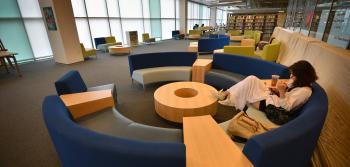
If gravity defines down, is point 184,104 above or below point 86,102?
below

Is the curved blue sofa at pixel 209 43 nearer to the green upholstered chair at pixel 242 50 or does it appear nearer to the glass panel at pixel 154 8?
the green upholstered chair at pixel 242 50

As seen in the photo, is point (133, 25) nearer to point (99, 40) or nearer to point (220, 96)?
point (99, 40)

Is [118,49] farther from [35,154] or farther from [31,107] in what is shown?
[35,154]

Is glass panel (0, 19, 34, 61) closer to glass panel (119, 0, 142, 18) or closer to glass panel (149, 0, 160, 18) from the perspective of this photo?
glass panel (119, 0, 142, 18)

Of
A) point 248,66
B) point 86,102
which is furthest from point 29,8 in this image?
point 248,66

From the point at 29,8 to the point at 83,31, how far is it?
7.84 feet

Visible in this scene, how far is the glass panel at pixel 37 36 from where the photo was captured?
7.34 metres

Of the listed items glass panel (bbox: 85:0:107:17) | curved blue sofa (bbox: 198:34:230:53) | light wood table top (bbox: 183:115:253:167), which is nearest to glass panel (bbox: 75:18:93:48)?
glass panel (bbox: 85:0:107:17)

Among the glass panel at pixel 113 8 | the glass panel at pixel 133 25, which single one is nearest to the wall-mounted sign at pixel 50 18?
the glass panel at pixel 113 8

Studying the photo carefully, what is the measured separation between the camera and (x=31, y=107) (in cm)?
362

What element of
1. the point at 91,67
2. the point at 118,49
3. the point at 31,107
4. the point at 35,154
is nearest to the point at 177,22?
the point at 118,49

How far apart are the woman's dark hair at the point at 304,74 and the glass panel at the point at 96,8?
10106mm

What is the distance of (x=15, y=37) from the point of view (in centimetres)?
697

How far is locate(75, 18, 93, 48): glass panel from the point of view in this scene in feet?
29.3
